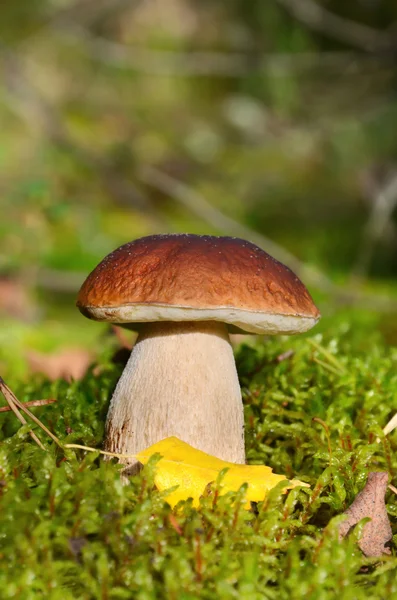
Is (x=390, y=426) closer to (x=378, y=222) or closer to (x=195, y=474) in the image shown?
(x=195, y=474)

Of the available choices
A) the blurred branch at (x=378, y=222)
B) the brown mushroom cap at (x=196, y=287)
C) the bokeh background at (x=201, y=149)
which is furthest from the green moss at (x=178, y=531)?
the blurred branch at (x=378, y=222)

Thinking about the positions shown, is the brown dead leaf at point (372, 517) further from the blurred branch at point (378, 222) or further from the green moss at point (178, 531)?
the blurred branch at point (378, 222)

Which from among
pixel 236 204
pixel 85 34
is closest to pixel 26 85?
pixel 85 34

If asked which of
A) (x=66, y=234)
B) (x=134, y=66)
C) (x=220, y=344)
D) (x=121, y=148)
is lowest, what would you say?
(x=66, y=234)

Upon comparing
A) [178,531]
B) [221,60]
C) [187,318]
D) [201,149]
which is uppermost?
[221,60]

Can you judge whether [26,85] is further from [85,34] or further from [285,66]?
[285,66]

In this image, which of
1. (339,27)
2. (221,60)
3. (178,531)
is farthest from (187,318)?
(221,60)
